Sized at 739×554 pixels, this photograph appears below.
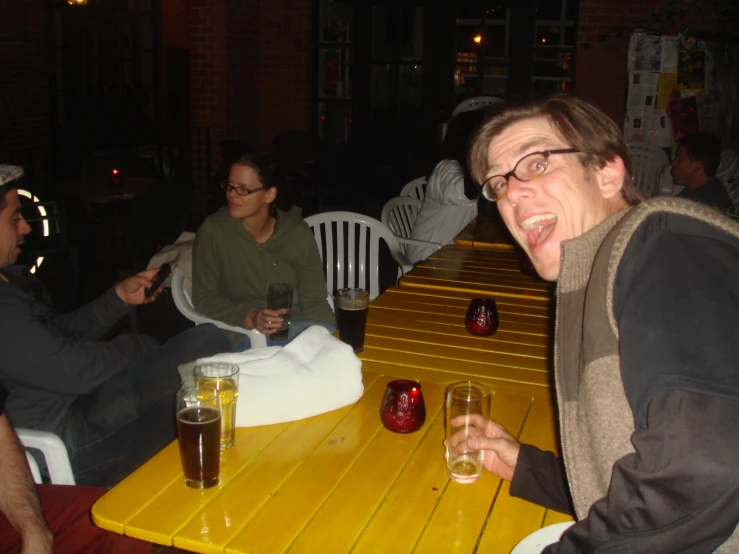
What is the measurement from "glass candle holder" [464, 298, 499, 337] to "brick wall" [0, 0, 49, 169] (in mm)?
6340

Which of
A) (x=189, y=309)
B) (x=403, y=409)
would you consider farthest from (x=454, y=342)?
(x=189, y=309)

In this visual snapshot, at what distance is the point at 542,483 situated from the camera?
1.35 m

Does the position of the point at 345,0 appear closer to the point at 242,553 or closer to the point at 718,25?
the point at 718,25

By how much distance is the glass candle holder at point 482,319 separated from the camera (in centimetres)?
223

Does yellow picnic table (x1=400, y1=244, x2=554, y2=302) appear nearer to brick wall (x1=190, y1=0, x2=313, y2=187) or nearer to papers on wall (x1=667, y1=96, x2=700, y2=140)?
papers on wall (x1=667, y1=96, x2=700, y2=140)

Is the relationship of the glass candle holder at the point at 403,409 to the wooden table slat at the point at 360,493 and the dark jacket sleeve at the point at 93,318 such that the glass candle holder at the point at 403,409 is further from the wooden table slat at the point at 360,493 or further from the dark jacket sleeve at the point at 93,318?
the dark jacket sleeve at the point at 93,318

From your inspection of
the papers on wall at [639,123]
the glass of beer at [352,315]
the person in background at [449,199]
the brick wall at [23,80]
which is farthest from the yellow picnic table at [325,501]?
the brick wall at [23,80]

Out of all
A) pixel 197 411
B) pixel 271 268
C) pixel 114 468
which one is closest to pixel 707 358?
pixel 197 411

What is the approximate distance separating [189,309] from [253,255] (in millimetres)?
346

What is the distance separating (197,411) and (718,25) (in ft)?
21.4

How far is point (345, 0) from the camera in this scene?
6586 mm

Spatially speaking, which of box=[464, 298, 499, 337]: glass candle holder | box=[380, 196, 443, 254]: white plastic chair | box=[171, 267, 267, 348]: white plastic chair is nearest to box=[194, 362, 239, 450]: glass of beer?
box=[464, 298, 499, 337]: glass candle holder

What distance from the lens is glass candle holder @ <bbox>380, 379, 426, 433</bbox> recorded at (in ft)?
5.12

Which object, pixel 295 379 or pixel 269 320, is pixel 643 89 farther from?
pixel 295 379
